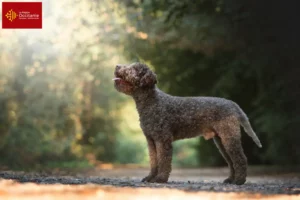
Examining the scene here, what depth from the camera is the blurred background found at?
45.4 ft

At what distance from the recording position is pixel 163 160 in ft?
25.4

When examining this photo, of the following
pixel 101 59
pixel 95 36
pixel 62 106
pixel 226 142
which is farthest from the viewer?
pixel 101 59

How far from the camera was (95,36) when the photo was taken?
60.8 feet

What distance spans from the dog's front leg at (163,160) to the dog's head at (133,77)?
2.81 ft

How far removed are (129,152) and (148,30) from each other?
11.0 m

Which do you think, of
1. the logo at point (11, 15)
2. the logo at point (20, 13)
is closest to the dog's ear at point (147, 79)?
the logo at point (20, 13)

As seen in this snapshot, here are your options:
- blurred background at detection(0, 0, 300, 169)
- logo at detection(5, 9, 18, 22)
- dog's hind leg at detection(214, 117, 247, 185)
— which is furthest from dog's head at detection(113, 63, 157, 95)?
blurred background at detection(0, 0, 300, 169)

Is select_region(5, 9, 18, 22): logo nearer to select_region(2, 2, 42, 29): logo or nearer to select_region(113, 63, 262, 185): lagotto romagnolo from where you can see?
select_region(2, 2, 42, 29): logo

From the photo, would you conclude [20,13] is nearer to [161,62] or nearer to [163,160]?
[163,160]

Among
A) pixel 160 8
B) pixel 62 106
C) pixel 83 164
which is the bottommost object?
pixel 83 164

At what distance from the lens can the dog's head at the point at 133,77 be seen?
26.0ft

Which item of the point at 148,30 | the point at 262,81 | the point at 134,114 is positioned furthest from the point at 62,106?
the point at 134,114

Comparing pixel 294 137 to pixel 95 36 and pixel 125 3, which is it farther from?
pixel 95 36

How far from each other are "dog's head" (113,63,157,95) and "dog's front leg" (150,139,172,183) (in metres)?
0.86
